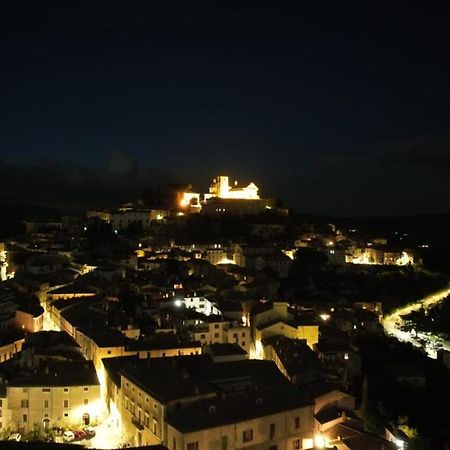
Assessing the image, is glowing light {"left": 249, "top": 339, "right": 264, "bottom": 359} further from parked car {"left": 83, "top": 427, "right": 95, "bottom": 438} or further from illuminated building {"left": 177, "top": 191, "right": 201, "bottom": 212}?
illuminated building {"left": 177, "top": 191, "right": 201, "bottom": 212}

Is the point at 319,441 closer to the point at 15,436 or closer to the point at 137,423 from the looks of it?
the point at 137,423

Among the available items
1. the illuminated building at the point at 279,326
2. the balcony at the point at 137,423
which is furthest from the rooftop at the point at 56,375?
the illuminated building at the point at 279,326

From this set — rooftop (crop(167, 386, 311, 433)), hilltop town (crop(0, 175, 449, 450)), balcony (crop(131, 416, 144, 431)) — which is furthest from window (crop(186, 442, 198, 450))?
balcony (crop(131, 416, 144, 431))

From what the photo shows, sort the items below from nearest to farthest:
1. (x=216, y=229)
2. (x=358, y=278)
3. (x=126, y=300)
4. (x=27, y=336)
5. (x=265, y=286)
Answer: (x=27, y=336) < (x=126, y=300) < (x=265, y=286) < (x=358, y=278) < (x=216, y=229)

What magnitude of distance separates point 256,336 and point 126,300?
8.38 m

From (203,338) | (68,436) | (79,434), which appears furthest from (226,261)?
(68,436)

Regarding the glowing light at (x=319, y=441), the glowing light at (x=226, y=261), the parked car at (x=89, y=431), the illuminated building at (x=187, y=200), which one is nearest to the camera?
the glowing light at (x=319, y=441)

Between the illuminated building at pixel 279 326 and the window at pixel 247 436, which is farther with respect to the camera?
the illuminated building at pixel 279 326

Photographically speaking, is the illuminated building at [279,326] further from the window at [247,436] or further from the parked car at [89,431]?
the window at [247,436]

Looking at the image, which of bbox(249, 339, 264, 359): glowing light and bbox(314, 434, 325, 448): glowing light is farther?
bbox(249, 339, 264, 359): glowing light

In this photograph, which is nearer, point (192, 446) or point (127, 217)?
point (192, 446)

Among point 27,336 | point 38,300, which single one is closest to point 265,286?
point 38,300

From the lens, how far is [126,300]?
35.3 m

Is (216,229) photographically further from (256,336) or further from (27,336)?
(27,336)
